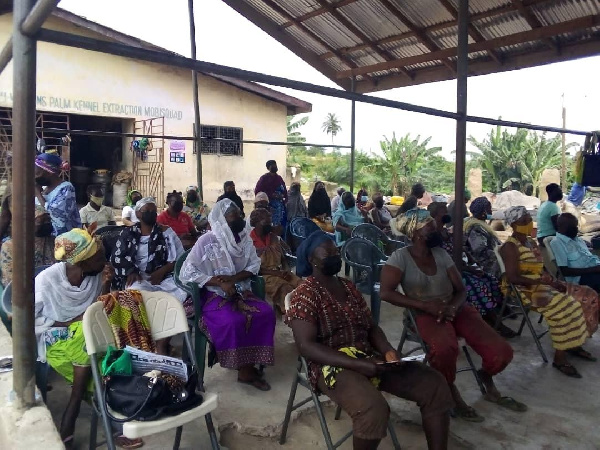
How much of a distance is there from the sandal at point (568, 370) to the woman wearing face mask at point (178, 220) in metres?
3.80

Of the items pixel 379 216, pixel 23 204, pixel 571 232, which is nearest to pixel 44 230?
pixel 23 204

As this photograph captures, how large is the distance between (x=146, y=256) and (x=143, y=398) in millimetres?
1935

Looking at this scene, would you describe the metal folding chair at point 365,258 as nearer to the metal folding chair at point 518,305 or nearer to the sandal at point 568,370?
the metal folding chair at point 518,305

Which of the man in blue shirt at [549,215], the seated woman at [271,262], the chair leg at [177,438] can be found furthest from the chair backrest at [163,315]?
the man in blue shirt at [549,215]

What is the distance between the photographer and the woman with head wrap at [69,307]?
2744 millimetres

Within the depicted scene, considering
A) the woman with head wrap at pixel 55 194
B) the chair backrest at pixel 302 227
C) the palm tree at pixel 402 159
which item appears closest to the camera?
the woman with head wrap at pixel 55 194

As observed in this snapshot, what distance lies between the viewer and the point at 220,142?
1492 cm

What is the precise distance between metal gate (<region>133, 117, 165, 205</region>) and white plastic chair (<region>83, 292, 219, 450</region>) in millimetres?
11473

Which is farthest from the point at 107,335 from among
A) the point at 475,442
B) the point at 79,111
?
the point at 79,111

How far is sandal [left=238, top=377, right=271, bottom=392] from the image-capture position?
3.68 metres

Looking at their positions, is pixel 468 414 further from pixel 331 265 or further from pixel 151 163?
pixel 151 163

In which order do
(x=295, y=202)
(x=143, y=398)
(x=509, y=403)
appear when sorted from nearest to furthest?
(x=143, y=398), (x=509, y=403), (x=295, y=202)

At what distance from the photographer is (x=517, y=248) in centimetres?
445

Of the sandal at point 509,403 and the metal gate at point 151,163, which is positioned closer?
the sandal at point 509,403
